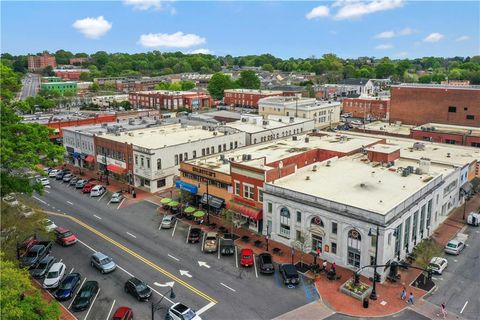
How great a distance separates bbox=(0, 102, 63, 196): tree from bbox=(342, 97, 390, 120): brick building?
341 ft

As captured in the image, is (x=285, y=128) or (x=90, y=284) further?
(x=285, y=128)

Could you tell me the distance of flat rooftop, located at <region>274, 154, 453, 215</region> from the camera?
140ft

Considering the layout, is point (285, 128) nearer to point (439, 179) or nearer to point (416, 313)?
point (439, 179)

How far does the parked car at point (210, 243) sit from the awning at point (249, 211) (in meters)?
4.38

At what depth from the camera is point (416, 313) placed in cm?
3475

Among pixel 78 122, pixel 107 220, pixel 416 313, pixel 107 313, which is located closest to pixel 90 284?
pixel 107 313

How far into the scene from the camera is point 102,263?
4206 centimetres

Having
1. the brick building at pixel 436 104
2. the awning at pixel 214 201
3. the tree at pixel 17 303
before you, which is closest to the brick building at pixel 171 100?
the brick building at pixel 436 104

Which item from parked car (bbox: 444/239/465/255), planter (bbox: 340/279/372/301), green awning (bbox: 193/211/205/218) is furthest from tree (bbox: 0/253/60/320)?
parked car (bbox: 444/239/465/255)

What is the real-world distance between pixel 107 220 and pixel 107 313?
2236 cm

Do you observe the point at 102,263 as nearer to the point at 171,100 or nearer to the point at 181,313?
the point at 181,313

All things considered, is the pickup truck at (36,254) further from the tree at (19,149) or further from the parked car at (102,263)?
the tree at (19,149)

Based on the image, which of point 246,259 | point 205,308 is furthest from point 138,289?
point 246,259

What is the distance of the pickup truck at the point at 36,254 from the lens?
139ft
